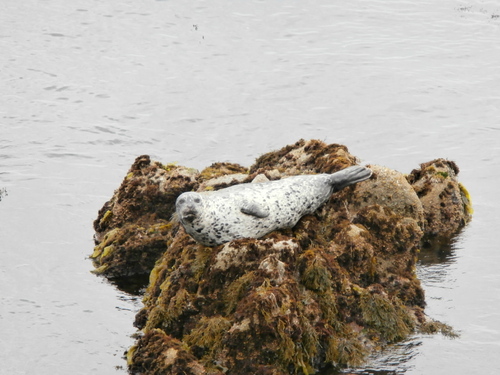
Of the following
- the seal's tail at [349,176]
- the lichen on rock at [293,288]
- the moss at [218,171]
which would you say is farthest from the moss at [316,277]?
the moss at [218,171]

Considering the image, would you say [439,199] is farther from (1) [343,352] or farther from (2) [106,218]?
(2) [106,218]

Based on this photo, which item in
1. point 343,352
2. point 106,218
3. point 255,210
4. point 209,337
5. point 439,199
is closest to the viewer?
point 209,337

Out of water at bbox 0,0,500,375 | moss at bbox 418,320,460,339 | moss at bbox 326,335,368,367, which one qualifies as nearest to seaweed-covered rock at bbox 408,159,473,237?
water at bbox 0,0,500,375

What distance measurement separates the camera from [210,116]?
62.1ft

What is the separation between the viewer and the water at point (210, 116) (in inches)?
374

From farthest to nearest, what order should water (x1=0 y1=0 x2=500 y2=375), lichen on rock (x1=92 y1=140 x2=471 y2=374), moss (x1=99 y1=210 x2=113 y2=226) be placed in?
1. moss (x1=99 y1=210 x2=113 y2=226)
2. water (x1=0 y1=0 x2=500 y2=375)
3. lichen on rock (x1=92 y1=140 x2=471 y2=374)

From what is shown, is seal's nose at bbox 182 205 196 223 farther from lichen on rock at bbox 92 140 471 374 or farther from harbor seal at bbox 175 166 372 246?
lichen on rock at bbox 92 140 471 374

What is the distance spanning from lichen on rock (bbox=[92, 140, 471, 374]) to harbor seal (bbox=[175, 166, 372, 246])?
0.16 metres

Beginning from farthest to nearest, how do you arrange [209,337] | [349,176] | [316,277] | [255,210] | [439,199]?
[439,199], [349,176], [255,210], [316,277], [209,337]

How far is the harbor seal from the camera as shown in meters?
8.69

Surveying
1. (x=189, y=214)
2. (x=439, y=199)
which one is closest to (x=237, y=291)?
(x=189, y=214)

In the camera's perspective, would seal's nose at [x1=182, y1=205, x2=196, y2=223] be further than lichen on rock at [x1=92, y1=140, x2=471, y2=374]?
Yes

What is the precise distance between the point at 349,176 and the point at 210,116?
965 cm

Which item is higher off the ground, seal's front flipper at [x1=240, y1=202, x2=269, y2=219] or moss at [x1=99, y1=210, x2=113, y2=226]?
seal's front flipper at [x1=240, y1=202, x2=269, y2=219]
